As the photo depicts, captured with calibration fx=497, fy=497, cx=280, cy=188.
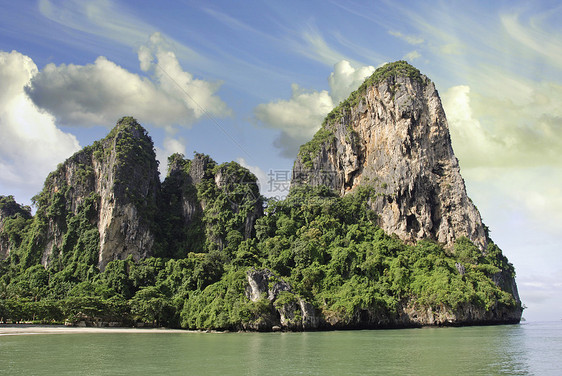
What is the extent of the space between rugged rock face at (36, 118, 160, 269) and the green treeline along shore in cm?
18

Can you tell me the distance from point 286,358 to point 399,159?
1686 inches

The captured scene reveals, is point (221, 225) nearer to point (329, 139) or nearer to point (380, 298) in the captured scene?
point (329, 139)

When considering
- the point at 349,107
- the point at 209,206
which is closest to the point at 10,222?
the point at 209,206

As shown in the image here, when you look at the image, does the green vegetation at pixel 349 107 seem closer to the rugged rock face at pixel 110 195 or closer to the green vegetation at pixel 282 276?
the green vegetation at pixel 282 276

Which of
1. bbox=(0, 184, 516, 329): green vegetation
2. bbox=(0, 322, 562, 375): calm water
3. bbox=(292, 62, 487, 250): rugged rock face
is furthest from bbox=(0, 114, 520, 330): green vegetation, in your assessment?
bbox=(0, 322, 562, 375): calm water

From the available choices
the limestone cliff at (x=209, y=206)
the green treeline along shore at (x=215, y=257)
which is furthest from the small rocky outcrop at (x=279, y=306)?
the limestone cliff at (x=209, y=206)

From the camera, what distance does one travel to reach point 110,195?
203 feet

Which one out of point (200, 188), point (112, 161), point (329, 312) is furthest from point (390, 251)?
point (112, 161)

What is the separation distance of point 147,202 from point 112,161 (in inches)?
270

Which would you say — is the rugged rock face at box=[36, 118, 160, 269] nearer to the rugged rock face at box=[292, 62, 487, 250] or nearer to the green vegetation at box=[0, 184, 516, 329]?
the green vegetation at box=[0, 184, 516, 329]

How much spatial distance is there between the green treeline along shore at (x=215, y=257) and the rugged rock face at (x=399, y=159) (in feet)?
4.03

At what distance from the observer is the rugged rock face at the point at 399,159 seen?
2352 inches

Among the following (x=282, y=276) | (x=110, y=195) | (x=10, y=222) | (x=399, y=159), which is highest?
(x=399, y=159)

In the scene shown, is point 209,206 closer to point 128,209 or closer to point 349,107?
point 128,209
